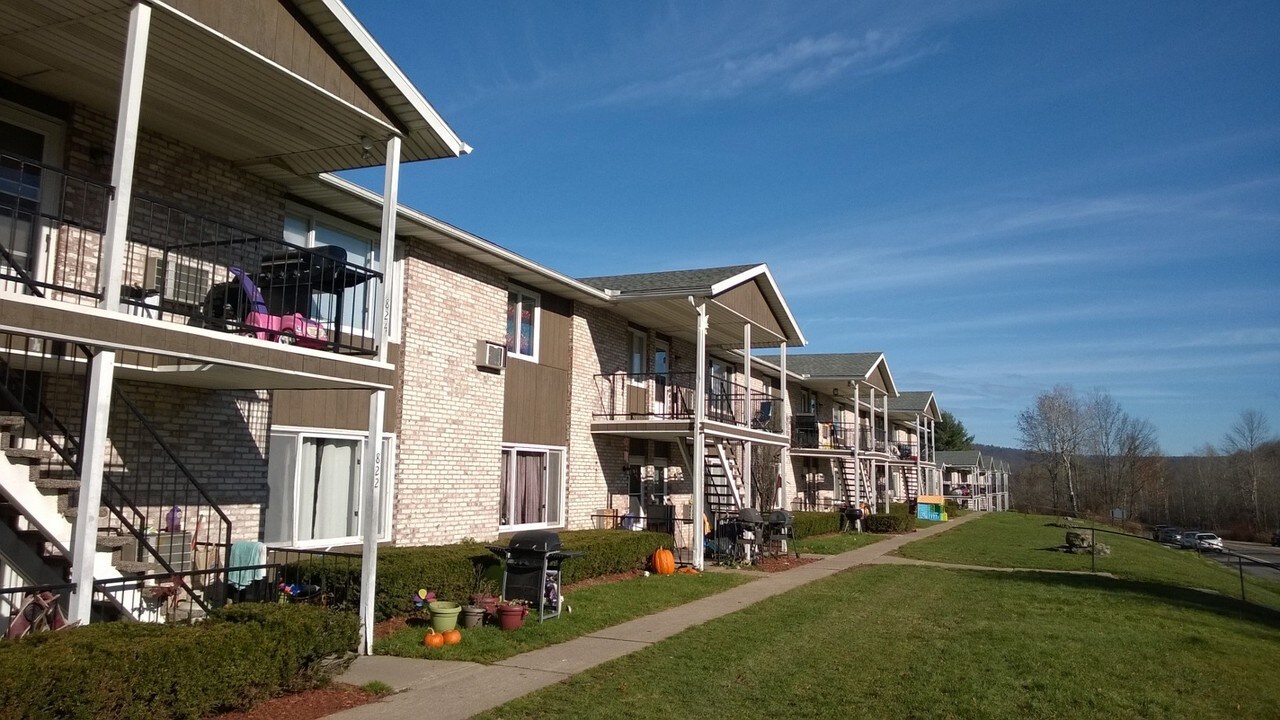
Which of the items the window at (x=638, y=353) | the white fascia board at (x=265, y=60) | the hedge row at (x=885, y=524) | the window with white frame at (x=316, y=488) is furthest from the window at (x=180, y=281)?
the hedge row at (x=885, y=524)

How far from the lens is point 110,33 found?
7582mm

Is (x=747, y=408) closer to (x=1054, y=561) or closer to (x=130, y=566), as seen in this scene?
(x=1054, y=561)

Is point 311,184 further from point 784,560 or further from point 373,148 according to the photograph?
point 784,560

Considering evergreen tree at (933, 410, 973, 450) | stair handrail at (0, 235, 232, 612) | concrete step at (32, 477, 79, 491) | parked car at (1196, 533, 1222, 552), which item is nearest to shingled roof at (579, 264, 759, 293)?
stair handrail at (0, 235, 232, 612)

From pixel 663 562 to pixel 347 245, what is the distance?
337 inches

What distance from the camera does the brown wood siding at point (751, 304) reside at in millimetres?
20128

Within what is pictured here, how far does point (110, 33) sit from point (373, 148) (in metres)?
2.95

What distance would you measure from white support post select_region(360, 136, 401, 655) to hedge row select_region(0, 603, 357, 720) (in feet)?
3.91

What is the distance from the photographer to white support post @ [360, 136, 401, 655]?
938 centimetres

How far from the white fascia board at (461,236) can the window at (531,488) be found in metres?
3.29

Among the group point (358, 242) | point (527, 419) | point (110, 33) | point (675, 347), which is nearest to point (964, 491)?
point (675, 347)

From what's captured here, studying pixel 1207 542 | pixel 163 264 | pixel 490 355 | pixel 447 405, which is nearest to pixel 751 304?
pixel 490 355

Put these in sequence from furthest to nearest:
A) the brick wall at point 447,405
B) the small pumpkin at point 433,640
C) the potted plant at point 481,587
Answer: the brick wall at point 447,405
the potted plant at point 481,587
the small pumpkin at point 433,640

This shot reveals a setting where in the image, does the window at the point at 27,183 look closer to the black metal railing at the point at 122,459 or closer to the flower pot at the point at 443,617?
the black metal railing at the point at 122,459
